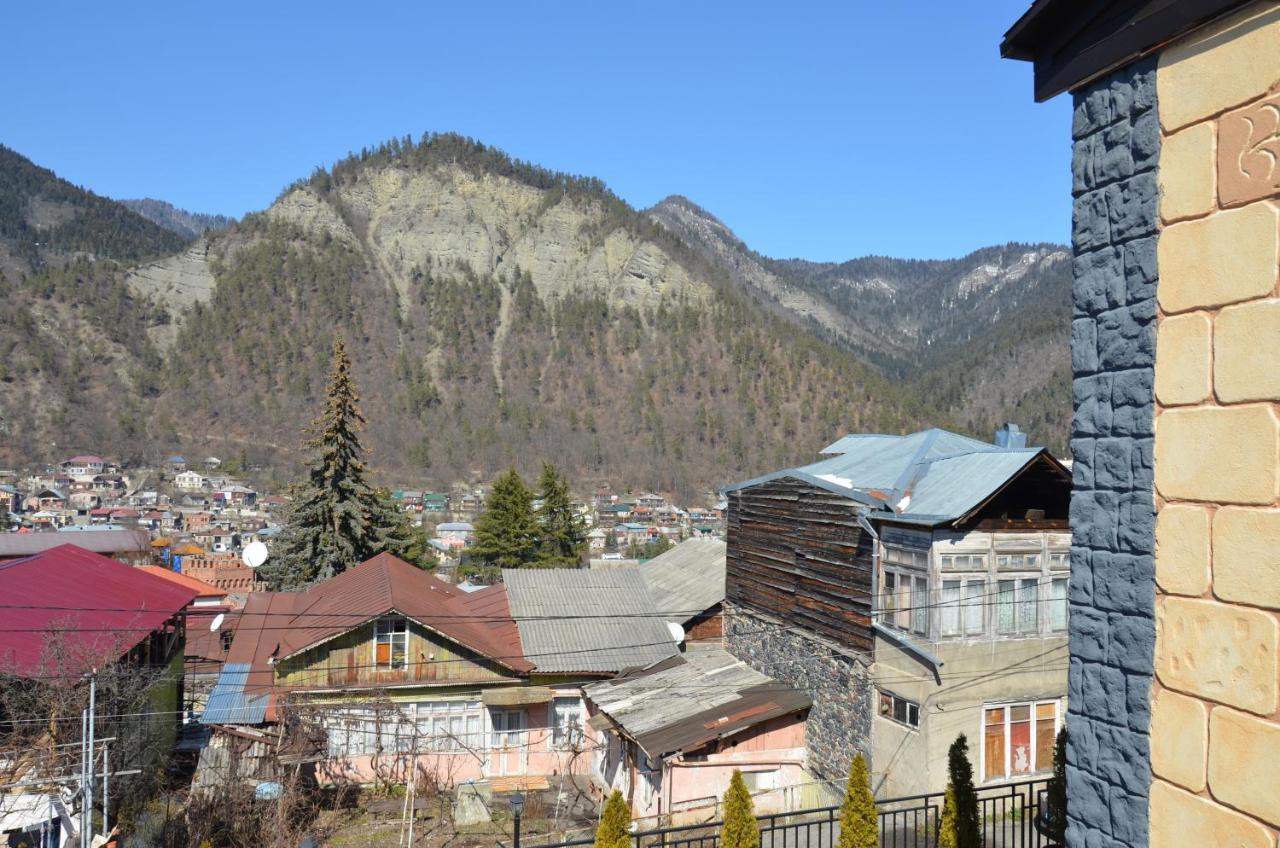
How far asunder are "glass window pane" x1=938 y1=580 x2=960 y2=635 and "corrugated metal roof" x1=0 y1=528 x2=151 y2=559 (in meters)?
32.8

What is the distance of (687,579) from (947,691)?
11.3 metres

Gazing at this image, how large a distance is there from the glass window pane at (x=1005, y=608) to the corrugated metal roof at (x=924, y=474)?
1593 millimetres

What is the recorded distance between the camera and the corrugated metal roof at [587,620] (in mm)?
21562

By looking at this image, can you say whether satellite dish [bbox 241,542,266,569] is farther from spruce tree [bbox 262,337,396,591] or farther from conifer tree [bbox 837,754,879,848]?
conifer tree [bbox 837,754,879,848]

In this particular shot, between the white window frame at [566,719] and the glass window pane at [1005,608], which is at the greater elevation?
the glass window pane at [1005,608]

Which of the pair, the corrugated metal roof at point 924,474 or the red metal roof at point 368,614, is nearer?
the corrugated metal roof at point 924,474

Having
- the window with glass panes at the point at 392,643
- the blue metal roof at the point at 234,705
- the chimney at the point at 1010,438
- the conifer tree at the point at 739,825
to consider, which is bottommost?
the blue metal roof at the point at 234,705

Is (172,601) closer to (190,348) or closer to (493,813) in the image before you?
(493,813)

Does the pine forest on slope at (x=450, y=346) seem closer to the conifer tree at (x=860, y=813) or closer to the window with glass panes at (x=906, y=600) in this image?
the window with glass panes at (x=906, y=600)

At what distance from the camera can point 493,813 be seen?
1836 centimetres

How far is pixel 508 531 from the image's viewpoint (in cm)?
4269

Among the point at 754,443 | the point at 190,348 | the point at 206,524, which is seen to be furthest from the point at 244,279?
the point at 754,443

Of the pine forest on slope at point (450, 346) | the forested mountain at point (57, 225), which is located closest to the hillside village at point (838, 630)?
the pine forest on slope at point (450, 346)

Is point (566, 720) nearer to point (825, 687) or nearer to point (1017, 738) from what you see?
point (825, 687)
